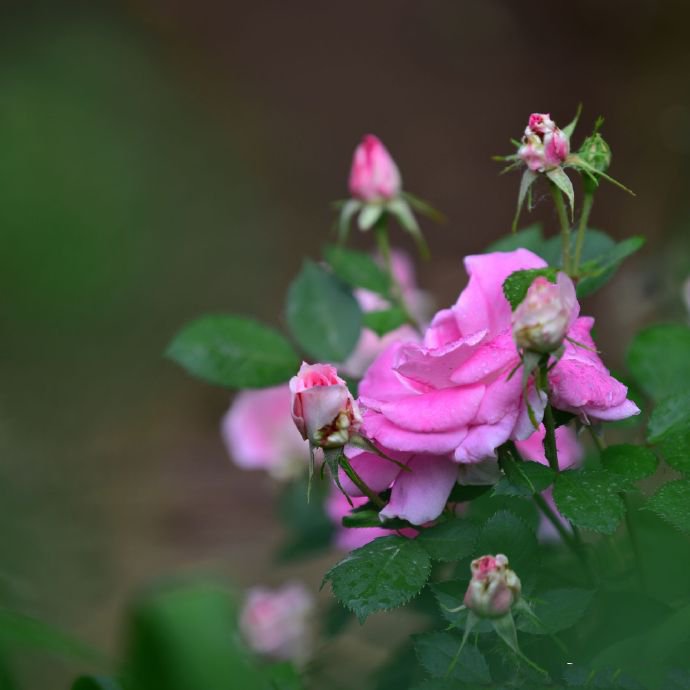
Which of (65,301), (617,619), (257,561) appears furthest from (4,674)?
(65,301)

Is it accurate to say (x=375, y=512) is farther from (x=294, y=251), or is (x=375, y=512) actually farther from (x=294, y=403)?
(x=294, y=251)

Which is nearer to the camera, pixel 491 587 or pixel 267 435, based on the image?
pixel 491 587

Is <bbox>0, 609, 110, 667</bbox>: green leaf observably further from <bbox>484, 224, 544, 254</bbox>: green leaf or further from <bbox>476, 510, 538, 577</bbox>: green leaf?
<bbox>484, 224, 544, 254</bbox>: green leaf

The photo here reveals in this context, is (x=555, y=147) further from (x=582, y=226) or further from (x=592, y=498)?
(x=592, y=498)

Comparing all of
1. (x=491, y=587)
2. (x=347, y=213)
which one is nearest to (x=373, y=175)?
(x=347, y=213)

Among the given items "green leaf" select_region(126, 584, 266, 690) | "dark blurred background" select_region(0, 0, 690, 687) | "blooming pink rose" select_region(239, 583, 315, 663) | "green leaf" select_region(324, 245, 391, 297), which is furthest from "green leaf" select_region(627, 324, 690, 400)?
"dark blurred background" select_region(0, 0, 690, 687)

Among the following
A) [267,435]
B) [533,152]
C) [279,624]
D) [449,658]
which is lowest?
[279,624]
